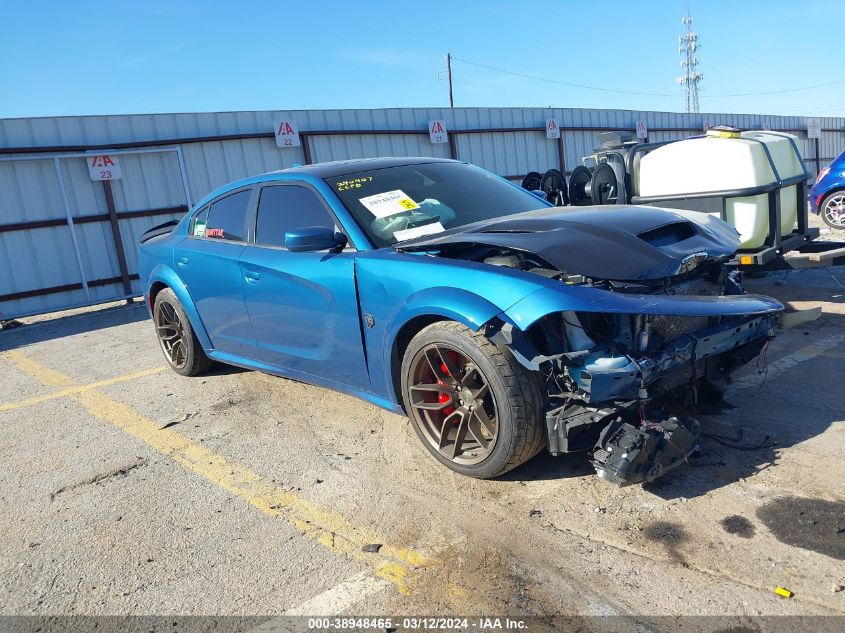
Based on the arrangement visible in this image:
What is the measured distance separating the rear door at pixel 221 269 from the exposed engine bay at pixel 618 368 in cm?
208

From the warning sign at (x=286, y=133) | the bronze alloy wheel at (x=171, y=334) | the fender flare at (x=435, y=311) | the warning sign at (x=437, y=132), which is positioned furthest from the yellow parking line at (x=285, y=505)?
the warning sign at (x=437, y=132)

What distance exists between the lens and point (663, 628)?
2186 mm

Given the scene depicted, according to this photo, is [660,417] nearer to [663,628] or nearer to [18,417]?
[663,628]

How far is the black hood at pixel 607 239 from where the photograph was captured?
10.2ft

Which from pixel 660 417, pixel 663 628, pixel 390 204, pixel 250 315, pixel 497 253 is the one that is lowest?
pixel 663 628

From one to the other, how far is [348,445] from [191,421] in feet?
4.40

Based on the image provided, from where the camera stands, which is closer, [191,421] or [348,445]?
[348,445]

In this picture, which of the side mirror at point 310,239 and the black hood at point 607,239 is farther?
the side mirror at point 310,239

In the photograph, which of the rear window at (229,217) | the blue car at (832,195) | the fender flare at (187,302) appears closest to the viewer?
the rear window at (229,217)

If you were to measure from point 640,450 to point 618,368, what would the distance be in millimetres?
344

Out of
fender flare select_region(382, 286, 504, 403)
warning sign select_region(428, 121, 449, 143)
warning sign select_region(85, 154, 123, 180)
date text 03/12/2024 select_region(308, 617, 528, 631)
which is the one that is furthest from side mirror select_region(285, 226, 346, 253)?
warning sign select_region(428, 121, 449, 143)

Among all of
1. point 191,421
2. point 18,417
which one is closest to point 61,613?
point 191,421

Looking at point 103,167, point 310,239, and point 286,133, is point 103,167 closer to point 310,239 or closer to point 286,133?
point 286,133

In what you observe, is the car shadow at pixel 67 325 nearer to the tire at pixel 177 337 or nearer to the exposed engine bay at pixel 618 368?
the tire at pixel 177 337
